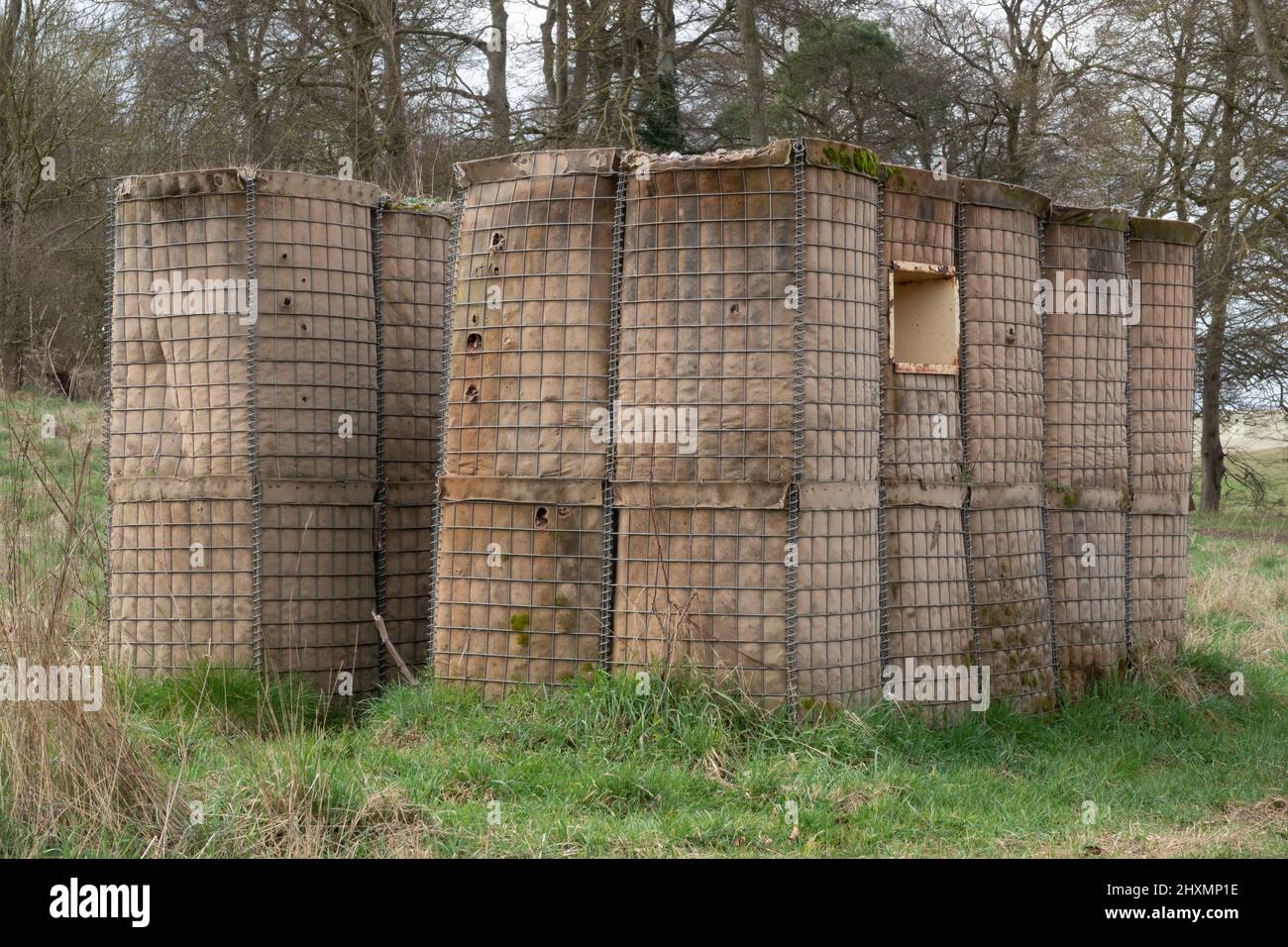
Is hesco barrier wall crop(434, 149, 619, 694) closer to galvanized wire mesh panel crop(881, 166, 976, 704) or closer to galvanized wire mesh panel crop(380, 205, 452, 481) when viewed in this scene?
galvanized wire mesh panel crop(380, 205, 452, 481)

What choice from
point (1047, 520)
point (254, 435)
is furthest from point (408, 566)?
point (1047, 520)

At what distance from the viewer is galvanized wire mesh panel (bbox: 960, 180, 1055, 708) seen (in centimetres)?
788

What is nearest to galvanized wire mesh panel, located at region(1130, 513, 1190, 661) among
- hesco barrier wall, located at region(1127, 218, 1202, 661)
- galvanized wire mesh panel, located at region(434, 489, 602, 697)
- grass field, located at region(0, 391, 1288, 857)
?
hesco barrier wall, located at region(1127, 218, 1202, 661)

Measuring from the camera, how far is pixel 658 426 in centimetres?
698

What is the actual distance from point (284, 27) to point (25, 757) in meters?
17.2

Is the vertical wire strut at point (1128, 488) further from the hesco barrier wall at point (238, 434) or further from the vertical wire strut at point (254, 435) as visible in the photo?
the vertical wire strut at point (254, 435)

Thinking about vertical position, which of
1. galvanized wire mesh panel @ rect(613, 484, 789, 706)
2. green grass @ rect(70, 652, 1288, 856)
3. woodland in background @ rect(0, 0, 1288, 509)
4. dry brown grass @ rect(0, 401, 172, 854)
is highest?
woodland in background @ rect(0, 0, 1288, 509)

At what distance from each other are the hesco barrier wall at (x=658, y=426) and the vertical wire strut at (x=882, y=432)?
0.03 metres

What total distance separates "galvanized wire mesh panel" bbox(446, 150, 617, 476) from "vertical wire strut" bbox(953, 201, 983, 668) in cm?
225

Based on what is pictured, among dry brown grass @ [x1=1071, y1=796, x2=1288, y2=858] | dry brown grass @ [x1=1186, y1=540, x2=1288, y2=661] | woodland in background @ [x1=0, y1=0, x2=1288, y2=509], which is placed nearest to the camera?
dry brown grass @ [x1=1071, y1=796, x2=1288, y2=858]

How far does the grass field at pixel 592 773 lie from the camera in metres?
5.08

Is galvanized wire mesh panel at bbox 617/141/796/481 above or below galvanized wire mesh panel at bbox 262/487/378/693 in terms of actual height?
above

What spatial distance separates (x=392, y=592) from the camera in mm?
8586

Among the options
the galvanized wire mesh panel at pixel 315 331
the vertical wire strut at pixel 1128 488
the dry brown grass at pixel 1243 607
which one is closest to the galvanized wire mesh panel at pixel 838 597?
the vertical wire strut at pixel 1128 488
